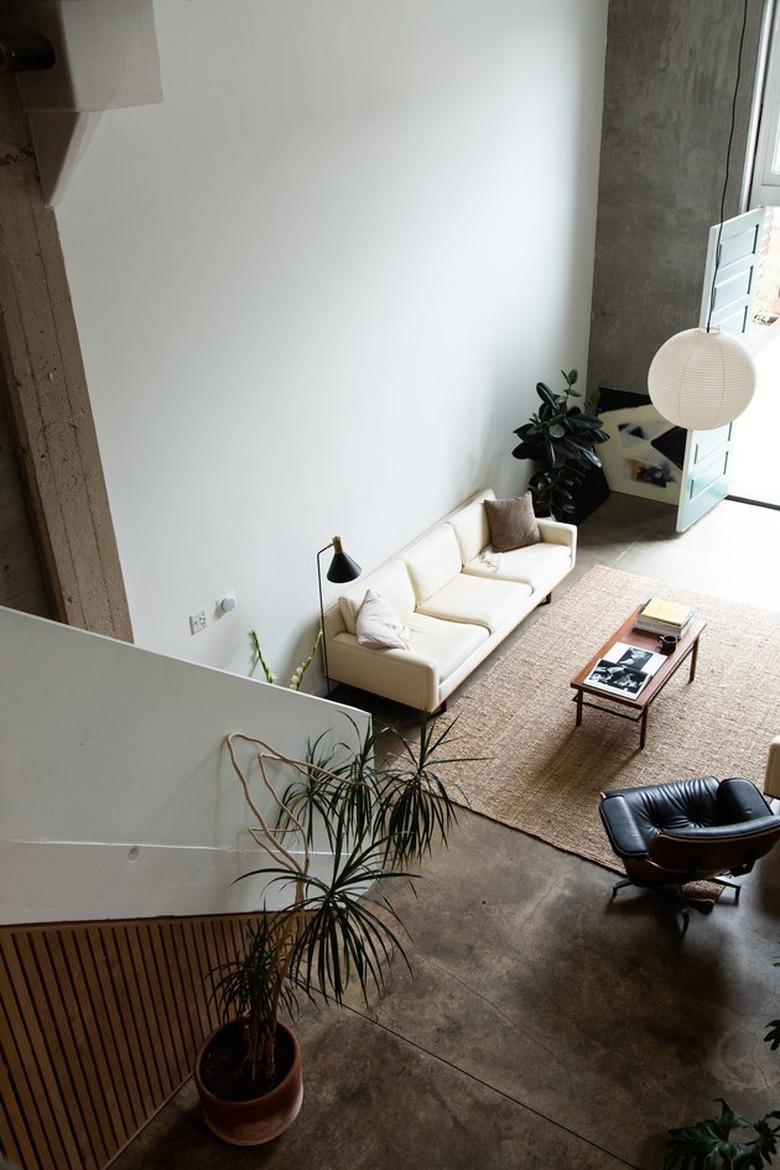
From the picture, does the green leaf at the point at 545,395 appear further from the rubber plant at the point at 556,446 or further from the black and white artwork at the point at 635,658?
the black and white artwork at the point at 635,658

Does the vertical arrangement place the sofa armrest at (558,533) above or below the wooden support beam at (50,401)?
below

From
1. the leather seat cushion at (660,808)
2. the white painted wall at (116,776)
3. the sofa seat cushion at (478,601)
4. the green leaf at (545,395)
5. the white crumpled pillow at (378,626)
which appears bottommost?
the leather seat cushion at (660,808)

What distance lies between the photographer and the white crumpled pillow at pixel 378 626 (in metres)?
6.52

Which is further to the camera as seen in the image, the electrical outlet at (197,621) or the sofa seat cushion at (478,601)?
the sofa seat cushion at (478,601)

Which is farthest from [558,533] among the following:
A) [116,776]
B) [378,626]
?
[116,776]

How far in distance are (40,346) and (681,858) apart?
140 inches

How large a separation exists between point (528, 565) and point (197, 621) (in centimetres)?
295

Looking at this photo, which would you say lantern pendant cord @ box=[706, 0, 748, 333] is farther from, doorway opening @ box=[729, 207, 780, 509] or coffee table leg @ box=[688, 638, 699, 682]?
coffee table leg @ box=[688, 638, 699, 682]

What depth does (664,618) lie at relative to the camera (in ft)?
22.4

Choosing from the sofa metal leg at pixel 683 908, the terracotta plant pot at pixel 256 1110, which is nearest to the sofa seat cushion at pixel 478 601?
the sofa metal leg at pixel 683 908

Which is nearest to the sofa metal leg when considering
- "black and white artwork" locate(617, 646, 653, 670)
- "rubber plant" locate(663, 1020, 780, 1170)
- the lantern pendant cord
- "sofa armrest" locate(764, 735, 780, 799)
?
"sofa armrest" locate(764, 735, 780, 799)

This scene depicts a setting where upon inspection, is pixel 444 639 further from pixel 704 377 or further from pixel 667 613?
pixel 704 377

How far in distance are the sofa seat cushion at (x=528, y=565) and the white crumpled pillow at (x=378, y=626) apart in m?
1.15

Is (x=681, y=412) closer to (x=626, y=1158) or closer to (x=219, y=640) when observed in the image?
(x=219, y=640)
